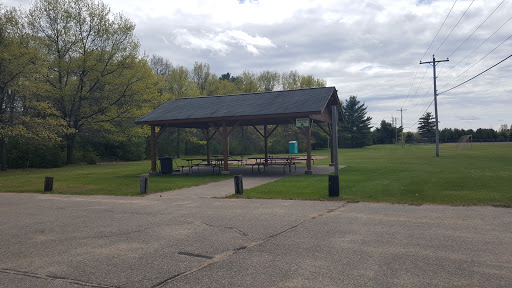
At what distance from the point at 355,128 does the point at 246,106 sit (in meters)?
55.5

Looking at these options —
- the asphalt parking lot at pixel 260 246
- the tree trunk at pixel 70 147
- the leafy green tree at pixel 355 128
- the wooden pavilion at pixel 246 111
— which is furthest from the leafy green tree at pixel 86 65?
the leafy green tree at pixel 355 128

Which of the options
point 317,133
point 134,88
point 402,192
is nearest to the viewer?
point 402,192

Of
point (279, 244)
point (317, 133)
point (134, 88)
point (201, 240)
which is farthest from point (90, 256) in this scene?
point (317, 133)

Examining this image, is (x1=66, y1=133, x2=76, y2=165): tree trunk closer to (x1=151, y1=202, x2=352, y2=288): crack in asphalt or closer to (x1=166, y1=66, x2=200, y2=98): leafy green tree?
(x1=166, y1=66, x2=200, y2=98): leafy green tree

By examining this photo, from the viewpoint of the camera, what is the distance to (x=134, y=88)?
31438mm

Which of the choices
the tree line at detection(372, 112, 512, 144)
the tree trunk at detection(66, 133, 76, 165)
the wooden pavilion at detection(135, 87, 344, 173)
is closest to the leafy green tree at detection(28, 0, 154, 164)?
the tree trunk at detection(66, 133, 76, 165)

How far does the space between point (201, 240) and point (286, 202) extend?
13.5 ft

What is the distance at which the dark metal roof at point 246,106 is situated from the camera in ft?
59.2

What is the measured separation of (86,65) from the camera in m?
29.1


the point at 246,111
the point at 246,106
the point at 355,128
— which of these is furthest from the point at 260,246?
the point at 355,128

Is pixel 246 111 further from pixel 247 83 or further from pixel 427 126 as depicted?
pixel 427 126

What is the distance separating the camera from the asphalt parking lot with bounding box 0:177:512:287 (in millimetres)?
4414

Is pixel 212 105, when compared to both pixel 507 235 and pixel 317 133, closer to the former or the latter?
pixel 507 235

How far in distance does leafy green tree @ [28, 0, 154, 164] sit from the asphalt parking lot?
2222 cm
